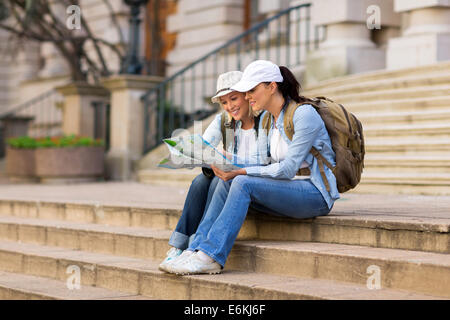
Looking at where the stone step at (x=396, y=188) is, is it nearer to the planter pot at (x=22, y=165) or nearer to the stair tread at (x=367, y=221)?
the stair tread at (x=367, y=221)

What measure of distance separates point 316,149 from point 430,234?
886mm

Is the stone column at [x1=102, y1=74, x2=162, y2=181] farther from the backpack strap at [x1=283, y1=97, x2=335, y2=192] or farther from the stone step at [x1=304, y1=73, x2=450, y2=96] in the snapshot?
the backpack strap at [x1=283, y1=97, x2=335, y2=192]

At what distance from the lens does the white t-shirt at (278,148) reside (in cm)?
529

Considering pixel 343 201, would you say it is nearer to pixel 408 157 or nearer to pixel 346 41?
pixel 408 157

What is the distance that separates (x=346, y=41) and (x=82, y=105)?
4.59 meters

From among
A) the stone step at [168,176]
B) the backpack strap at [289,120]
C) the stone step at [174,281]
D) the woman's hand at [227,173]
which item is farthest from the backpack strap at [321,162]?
the stone step at [168,176]

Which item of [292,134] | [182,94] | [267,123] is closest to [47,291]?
[267,123]

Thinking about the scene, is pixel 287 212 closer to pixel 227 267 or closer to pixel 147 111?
pixel 227 267

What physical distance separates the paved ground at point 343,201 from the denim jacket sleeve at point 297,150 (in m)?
→ 0.61

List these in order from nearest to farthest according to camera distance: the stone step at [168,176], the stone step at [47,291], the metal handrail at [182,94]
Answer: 1. the stone step at [47,291]
2. the stone step at [168,176]
3. the metal handrail at [182,94]

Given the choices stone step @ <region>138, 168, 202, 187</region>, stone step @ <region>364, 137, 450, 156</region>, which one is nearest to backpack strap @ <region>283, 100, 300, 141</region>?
stone step @ <region>364, 137, 450, 156</region>

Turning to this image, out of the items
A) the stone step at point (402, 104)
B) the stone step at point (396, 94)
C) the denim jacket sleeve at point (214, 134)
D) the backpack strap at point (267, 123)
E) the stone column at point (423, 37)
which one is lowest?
the denim jacket sleeve at point (214, 134)
